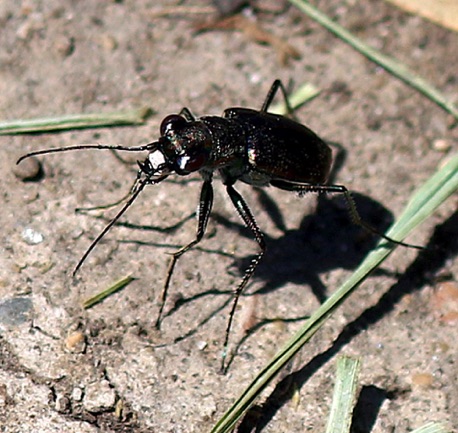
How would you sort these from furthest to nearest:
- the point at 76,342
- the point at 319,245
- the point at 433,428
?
1. the point at 319,245
2. the point at 76,342
3. the point at 433,428

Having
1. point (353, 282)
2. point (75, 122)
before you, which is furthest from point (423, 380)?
point (75, 122)

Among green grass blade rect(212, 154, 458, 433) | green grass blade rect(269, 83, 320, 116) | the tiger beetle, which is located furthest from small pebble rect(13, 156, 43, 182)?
green grass blade rect(212, 154, 458, 433)

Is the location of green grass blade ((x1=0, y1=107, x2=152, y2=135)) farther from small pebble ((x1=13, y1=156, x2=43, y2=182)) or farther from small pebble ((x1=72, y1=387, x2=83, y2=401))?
small pebble ((x1=72, y1=387, x2=83, y2=401))

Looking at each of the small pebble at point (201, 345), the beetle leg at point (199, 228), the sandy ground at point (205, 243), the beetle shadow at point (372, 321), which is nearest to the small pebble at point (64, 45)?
the sandy ground at point (205, 243)

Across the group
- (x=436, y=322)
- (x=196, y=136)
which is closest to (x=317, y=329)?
(x=436, y=322)

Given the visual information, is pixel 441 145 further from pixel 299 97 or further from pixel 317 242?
pixel 317 242

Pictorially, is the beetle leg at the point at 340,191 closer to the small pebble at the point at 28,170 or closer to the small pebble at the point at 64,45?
the small pebble at the point at 28,170
